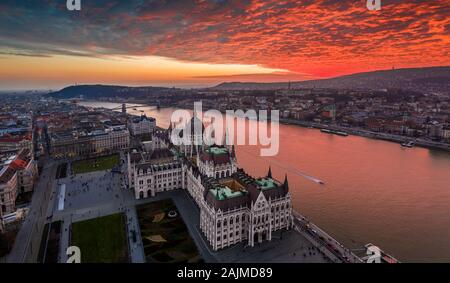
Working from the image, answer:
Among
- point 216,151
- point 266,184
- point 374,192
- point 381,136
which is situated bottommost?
point 374,192

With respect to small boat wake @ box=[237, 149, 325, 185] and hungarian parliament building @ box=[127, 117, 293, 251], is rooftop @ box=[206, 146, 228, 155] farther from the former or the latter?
small boat wake @ box=[237, 149, 325, 185]

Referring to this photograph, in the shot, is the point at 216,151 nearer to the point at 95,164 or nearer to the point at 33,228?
the point at 33,228

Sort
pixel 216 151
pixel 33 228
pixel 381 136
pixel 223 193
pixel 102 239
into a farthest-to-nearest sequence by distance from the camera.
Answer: pixel 381 136 → pixel 216 151 → pixel 33 228 → pixel 102 239 → pixel 223 193

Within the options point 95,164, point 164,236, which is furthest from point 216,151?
point 95,164

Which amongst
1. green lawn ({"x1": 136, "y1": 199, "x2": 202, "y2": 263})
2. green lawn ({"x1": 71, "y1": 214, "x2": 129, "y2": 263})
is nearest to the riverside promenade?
green lawn ({"x1": 136, "y1": 199, "x2": 202, "y2": 263})

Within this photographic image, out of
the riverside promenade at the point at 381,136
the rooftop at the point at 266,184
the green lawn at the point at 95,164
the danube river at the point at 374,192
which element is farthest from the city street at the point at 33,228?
the riverside promenade at the point at 381,136
